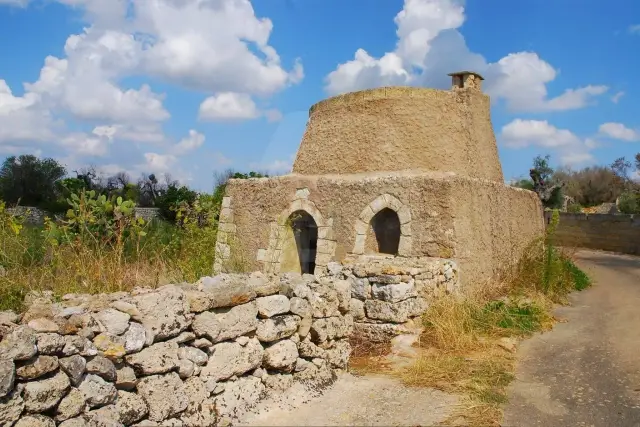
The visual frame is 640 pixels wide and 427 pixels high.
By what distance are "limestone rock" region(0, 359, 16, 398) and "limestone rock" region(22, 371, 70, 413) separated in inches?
4.4

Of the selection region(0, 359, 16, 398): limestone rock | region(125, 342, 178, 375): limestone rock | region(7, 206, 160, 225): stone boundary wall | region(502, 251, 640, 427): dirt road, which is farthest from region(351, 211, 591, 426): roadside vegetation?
region(7, 206, 160, 225): stone boundary wall

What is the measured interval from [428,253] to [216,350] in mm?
4681

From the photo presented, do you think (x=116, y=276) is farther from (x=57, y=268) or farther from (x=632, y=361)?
(x=632, y=361)

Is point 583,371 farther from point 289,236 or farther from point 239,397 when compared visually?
point 289,236

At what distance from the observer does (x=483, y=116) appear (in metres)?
10.7

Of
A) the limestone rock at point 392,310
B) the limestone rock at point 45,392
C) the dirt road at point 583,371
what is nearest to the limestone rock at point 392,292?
the limestone rock at point 392,310

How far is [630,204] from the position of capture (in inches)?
1102

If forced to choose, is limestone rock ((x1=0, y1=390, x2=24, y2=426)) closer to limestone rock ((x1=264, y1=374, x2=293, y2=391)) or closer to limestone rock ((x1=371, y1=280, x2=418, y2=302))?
limestone rock ((x1=264, y1=374, x2=293, y2=391))

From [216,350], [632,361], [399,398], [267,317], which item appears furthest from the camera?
[632,361]

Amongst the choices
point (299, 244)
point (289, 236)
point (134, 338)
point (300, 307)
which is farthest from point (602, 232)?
point (134, 338)

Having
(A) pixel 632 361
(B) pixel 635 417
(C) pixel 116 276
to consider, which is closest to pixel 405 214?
(A) pixel 632 361

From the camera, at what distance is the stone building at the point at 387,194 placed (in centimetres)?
801

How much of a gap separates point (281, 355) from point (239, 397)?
0.52m

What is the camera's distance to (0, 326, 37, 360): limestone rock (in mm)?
2717
